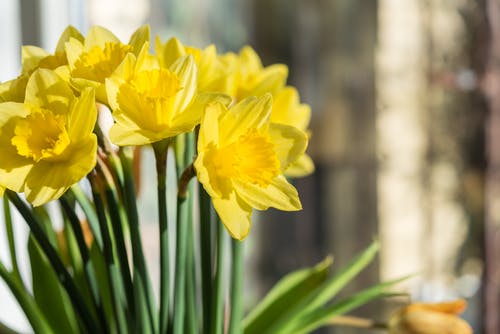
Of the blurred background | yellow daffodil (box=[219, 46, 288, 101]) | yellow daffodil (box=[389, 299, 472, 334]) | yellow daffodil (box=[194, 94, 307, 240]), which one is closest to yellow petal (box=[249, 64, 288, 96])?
yellow daffodil (box=[219, 46, 288, 101])

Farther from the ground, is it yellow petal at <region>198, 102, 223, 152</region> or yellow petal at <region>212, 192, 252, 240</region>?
yellow petal at <region>198, 102, 223, 152</region>

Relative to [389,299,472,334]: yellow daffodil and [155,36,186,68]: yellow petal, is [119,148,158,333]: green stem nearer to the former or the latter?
[155,36,186,68]: yellow petal

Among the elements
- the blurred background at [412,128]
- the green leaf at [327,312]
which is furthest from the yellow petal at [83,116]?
the blurred background at [412,128]

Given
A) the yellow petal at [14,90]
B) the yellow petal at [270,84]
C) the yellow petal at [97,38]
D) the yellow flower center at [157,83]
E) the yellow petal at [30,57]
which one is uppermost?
the yellow petal at [97,38]

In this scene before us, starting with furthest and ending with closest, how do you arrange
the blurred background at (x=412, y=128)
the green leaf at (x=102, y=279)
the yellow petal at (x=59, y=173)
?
1. the blurred background at (x=412, y=128)
2. the green leaf at (x=102, y=279)
3. the yellow petal at (x=59, y=173)

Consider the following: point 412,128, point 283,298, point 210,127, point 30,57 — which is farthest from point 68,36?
point 412,128

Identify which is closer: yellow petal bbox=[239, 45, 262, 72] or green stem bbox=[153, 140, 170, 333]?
green stem bbox=[153, 140, 170, 333]

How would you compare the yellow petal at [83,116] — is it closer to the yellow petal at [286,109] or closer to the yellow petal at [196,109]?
the yellow petal at [196,109]
